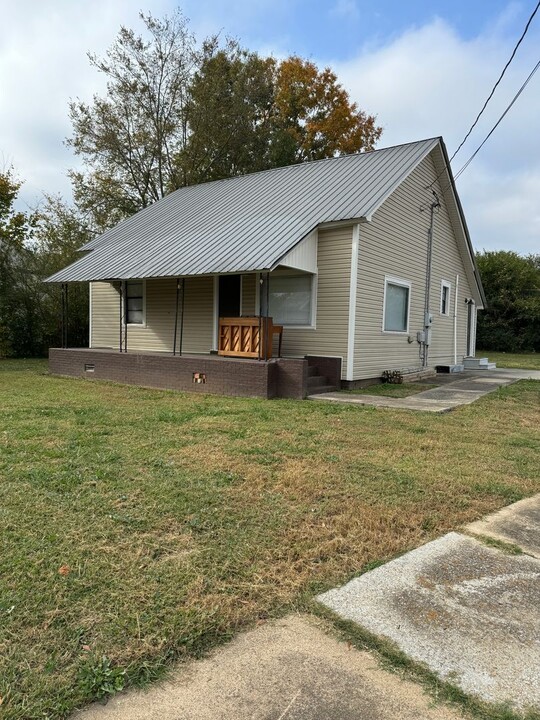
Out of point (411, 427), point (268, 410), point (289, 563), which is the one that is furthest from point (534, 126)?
point (289, 563)

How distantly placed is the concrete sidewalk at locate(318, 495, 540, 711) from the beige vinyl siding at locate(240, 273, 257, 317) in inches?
336

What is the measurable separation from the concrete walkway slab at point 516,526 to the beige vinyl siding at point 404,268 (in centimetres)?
643

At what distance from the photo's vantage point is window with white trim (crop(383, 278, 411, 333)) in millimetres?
11047

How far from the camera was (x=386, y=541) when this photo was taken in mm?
2961

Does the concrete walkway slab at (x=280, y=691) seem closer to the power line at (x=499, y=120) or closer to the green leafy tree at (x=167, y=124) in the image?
the power line at (x=499, y=120)

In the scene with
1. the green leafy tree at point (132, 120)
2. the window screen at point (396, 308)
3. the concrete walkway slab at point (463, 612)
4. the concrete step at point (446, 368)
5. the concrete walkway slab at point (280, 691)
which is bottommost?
the concrete walkway slab at point (280, 691)

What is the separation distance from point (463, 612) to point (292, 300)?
28.2ft

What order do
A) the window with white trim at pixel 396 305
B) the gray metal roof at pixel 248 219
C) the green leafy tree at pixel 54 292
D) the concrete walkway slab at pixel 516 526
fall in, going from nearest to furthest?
the concrete walkway slab at pixel 516 526 → the gray metal roof at pixel 248 219 → the window with white trim at pixel 396 305 → the green leafy tree at pixel 54 292

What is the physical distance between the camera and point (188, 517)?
126 inches

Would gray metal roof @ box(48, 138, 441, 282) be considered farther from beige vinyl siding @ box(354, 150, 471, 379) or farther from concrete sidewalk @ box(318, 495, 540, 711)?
concrete sidewalk @ box(318, 495, 540, 711)

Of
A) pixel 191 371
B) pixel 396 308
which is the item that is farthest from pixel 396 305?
pixel 191 371

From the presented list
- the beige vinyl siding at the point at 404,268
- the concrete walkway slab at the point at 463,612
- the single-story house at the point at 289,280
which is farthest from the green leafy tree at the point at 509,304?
the concrete walkway slab at the point at 463,612

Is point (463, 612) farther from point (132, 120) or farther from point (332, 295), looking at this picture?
point (132, 120)

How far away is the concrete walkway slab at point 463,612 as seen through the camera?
1846 millimetres
